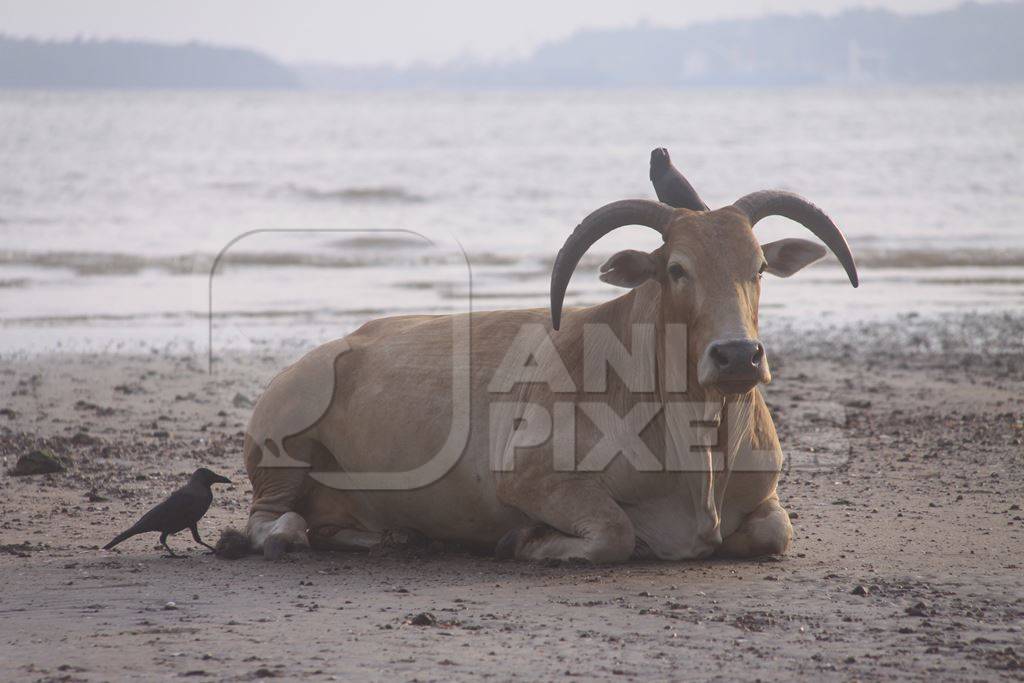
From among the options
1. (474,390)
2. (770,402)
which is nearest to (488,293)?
(770,402)

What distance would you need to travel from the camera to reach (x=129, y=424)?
35.7 feet

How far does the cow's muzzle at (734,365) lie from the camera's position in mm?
6000

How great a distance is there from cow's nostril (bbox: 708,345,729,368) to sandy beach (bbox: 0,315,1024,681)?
3.31 feet

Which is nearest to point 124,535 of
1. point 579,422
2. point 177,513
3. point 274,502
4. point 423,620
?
point 177,513

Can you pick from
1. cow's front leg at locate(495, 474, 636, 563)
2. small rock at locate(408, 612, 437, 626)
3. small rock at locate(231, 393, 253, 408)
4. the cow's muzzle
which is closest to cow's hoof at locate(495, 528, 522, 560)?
cow's front leg at locate(495, 474, 636, 563)

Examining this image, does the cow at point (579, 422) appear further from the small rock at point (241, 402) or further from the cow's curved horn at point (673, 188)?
the small rock at point (241, 402)

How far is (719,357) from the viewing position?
20.0 feet

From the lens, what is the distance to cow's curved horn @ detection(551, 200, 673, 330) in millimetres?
6848

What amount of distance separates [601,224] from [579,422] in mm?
978

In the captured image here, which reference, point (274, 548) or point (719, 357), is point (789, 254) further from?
point (274, 548)

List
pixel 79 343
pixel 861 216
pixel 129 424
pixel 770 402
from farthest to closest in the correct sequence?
1. pixel 861 216
2. pixel 79 343
3. pixel 770 402
4. pixel 129 424

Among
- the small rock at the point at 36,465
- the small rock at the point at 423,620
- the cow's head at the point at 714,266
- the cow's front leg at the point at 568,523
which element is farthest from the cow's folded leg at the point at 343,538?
the small rock at the point at 36,465

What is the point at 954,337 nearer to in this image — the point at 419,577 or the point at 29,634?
the point at 419,577

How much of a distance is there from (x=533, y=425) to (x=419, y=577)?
3.08 feet
